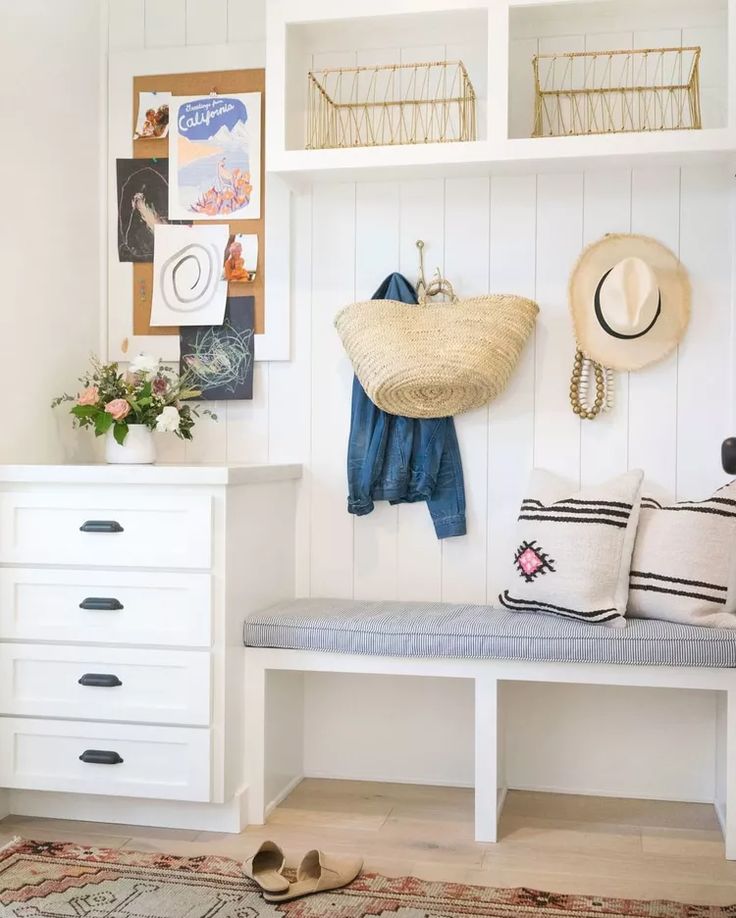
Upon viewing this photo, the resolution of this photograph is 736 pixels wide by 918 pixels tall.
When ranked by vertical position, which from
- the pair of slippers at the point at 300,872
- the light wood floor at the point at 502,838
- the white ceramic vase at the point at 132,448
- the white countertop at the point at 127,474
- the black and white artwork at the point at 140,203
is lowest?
the light wood floor at the point at 502,838

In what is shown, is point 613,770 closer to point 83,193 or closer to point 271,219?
point 271,219

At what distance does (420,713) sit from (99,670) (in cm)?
99

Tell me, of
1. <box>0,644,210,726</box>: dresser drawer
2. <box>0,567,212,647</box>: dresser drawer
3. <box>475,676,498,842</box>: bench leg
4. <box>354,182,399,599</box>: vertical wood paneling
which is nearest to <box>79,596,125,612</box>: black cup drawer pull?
<box>0,567,212,647</box>: dresser drawer

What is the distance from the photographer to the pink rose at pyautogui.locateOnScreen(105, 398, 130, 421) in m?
2.88

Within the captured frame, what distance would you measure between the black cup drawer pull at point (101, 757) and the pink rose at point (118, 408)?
2.86 ft

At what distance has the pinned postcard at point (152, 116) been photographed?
3.26 metres

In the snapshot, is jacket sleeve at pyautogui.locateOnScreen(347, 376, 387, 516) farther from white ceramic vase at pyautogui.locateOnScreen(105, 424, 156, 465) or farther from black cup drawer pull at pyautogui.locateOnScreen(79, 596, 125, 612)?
black cup drawer pull at pyautogui.locateOnScreen(79, 596, 125, 612)

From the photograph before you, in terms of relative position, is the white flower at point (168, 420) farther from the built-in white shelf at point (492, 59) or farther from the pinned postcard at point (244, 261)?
the built-in white shelf at point (492, 59)

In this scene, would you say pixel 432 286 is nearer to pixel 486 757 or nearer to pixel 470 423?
pixel 470 423

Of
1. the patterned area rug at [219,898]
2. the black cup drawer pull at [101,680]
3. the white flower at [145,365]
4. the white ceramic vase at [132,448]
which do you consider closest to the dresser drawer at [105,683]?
the black cup drawer pull at [101,680]

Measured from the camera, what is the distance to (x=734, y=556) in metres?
2.70

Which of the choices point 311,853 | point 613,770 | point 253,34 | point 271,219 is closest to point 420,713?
point 613,770

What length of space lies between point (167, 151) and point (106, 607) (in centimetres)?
145

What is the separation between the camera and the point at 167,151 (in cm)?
326
